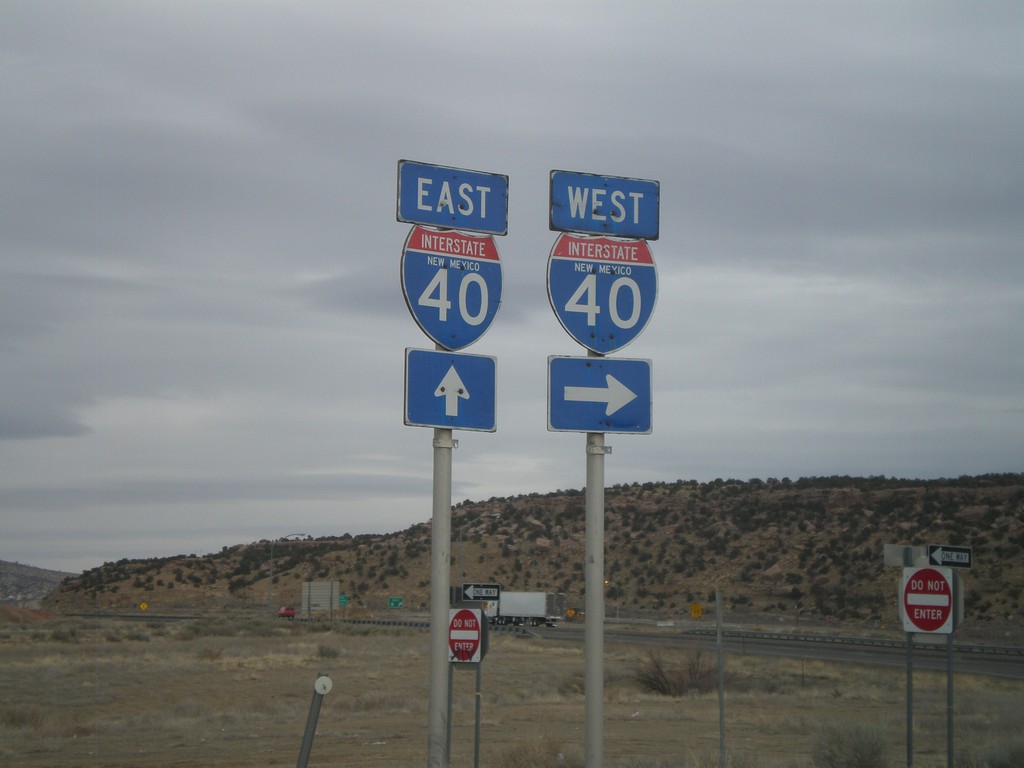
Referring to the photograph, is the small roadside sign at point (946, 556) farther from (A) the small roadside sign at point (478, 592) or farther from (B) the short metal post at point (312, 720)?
(B) the short metal post at point (312, 720)

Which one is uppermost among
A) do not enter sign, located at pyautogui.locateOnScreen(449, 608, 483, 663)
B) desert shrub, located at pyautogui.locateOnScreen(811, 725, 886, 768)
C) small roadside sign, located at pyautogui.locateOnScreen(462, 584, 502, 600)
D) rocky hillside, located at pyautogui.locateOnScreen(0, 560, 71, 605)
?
small roadside sign, located at pyautogui.locateOnScreen(462, 584, 502, 600)

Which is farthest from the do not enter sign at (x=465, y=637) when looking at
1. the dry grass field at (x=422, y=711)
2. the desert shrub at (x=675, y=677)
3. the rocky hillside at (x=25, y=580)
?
the rocky hillside at (x=25, y=580)

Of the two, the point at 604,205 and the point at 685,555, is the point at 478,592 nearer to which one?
the point at 604,205

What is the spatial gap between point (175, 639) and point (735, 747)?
4348 centimetres

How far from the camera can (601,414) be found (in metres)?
7.00

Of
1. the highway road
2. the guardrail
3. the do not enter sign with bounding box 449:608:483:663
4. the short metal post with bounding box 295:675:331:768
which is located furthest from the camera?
the guardrail

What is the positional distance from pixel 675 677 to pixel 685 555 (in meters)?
59.4

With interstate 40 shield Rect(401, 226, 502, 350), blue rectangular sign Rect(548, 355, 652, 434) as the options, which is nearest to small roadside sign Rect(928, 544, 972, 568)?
blue rectangular sign Rect(548, 355, 652, 434)

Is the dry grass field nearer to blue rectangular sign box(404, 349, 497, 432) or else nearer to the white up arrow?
blue rectangular sign box(404, 349, 497, 432)

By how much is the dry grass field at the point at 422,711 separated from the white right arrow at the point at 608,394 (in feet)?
22.2

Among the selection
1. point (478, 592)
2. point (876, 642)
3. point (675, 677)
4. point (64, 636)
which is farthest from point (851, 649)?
point (478, 592)

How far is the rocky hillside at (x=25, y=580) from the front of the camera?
502 feet

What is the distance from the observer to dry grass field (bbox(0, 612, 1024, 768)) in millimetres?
18422

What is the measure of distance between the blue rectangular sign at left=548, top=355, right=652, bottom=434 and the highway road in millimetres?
33644
